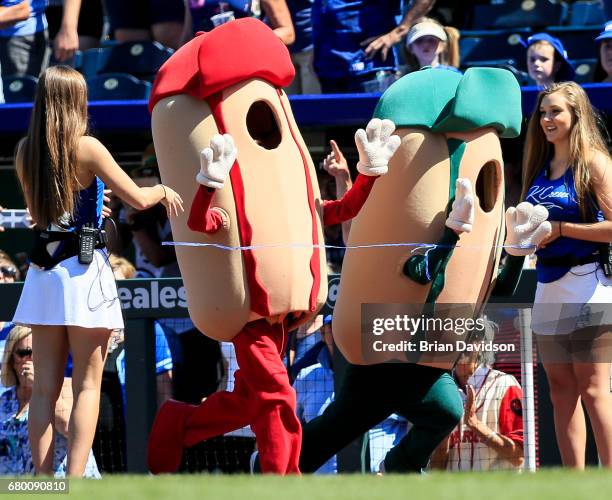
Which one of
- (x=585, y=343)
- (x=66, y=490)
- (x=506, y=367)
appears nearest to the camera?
(x=66, y=490)

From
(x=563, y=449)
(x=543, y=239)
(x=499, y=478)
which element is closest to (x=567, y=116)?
(x=543, y=239)

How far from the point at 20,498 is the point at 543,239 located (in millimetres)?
2517

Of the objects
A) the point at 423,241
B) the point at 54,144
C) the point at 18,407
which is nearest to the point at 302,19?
the point at 18,407

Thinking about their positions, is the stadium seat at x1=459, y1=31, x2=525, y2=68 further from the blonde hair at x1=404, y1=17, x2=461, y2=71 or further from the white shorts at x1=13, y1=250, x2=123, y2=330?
the white shorts at x1=13, y1=250, x2=123, y2=330

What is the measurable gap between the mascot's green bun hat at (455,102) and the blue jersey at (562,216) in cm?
32

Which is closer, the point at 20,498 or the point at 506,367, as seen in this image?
the point at 20,498

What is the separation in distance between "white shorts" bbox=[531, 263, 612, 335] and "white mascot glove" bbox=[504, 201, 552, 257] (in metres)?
0.32

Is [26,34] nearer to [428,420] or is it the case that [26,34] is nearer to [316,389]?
[316,389]

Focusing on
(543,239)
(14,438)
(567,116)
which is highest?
(567,116)

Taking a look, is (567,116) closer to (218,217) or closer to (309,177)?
(309,177)

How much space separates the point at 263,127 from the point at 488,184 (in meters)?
1.02

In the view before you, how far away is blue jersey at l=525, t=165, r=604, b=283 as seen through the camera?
5.45 meters

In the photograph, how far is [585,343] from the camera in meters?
5.39

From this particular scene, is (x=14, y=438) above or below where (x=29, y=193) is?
below
